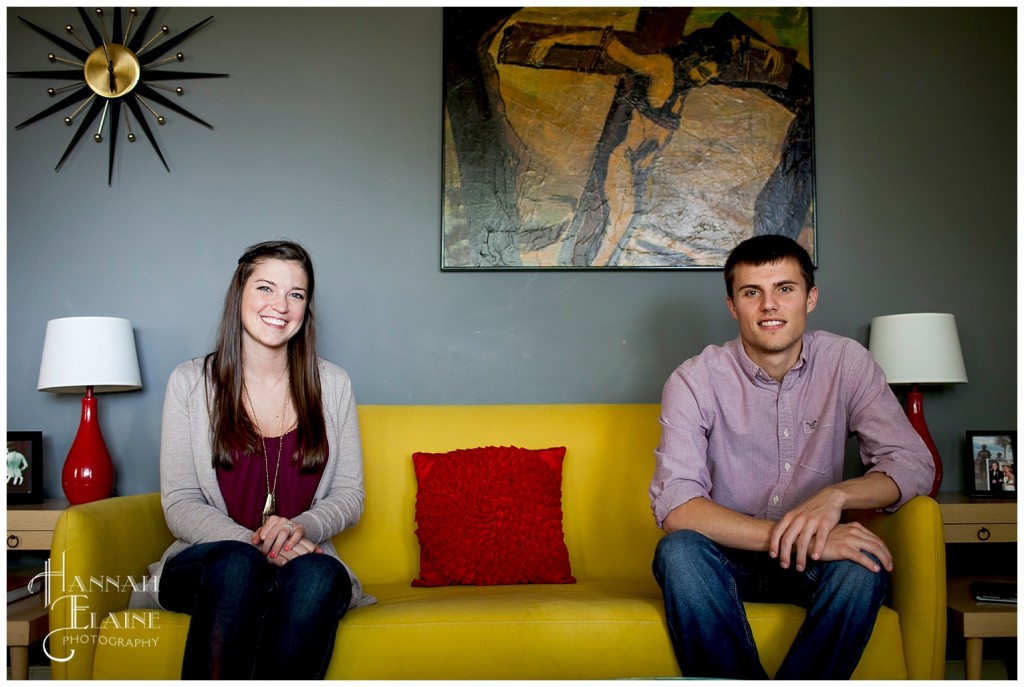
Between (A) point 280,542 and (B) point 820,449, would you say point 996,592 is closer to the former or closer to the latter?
(B) point 820,449

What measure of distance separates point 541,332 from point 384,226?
25.1 inches

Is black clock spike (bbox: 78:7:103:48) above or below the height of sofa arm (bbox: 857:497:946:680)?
above

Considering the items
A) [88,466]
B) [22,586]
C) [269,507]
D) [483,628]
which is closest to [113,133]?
[88,466]

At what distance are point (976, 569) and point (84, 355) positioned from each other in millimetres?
2922

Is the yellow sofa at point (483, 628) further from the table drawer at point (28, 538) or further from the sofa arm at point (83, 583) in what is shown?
the table drawer at point (28, 538)

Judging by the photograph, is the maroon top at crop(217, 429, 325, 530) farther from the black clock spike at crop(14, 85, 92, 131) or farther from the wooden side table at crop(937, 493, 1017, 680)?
the black clock spike at crop(14, 85, 92, 131)

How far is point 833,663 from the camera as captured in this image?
66.5 inches

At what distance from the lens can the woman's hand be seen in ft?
5.99

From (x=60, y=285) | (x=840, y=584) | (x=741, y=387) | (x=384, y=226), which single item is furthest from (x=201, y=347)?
(x=840, y=584)

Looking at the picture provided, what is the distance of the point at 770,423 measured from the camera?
205 centimetres

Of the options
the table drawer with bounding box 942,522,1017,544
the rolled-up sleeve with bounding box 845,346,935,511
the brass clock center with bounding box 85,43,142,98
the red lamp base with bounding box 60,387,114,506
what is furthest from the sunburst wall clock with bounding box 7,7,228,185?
the table drawer with bounding box 942,522,1017,544

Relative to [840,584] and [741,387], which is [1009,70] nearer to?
[741,387]

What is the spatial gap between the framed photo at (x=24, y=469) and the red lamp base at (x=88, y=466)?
13cm

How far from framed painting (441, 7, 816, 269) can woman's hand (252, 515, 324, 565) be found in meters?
1.23
